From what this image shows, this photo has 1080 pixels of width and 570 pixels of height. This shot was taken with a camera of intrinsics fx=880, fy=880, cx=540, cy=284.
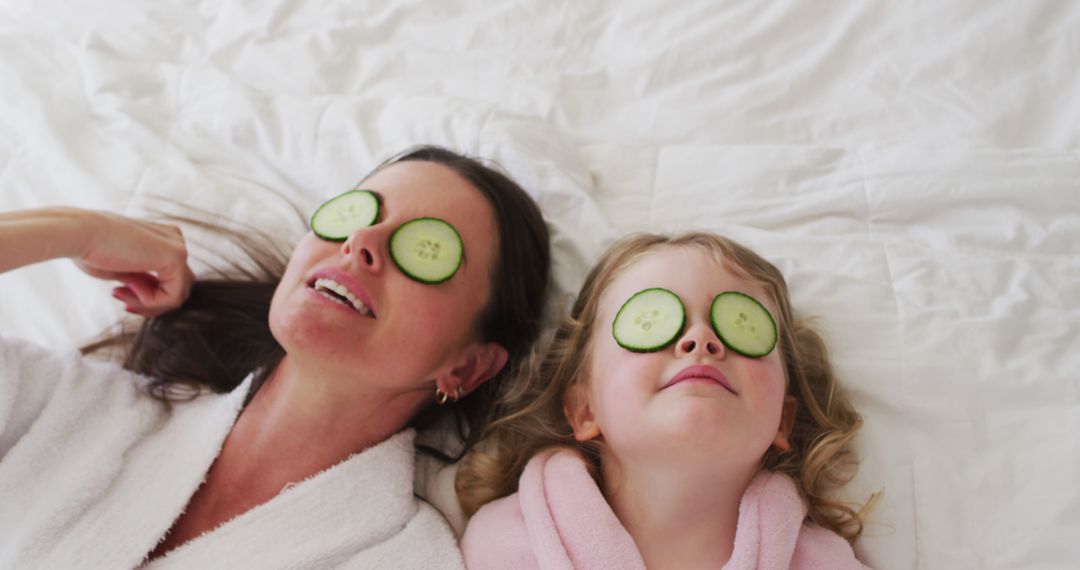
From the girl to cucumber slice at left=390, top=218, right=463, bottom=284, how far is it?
26 centimetres

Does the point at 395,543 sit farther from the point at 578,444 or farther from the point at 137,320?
the point at 137,320

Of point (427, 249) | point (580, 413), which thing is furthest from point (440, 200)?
point (580, 413)

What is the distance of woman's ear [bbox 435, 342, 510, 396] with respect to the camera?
1.63m

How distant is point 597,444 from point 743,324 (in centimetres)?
35

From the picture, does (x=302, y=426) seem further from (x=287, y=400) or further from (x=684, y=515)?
(x=684, y=515)

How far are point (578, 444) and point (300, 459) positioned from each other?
19.8 inches

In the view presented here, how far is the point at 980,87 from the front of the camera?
1912 millimetres

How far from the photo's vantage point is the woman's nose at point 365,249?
1471 millimetres

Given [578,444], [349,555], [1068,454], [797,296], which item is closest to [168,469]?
[349,555]

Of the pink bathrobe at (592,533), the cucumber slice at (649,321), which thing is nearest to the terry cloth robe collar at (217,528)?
the pink bathrobe at (592,533)

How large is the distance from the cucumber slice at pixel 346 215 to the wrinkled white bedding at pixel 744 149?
367mm

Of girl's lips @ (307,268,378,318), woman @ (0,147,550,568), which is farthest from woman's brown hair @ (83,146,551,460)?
girl's lips @ (307,268,378,318)

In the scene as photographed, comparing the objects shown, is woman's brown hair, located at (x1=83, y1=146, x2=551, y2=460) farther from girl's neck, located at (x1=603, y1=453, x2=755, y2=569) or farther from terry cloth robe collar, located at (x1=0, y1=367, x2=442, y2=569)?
girl's neck, located at (x1=603, y1=453, x2=755, y2=569)

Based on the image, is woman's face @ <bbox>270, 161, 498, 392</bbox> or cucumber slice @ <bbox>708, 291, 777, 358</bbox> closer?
cucumber slice @ <bbox>708, 291, 777, 358</bbox>
